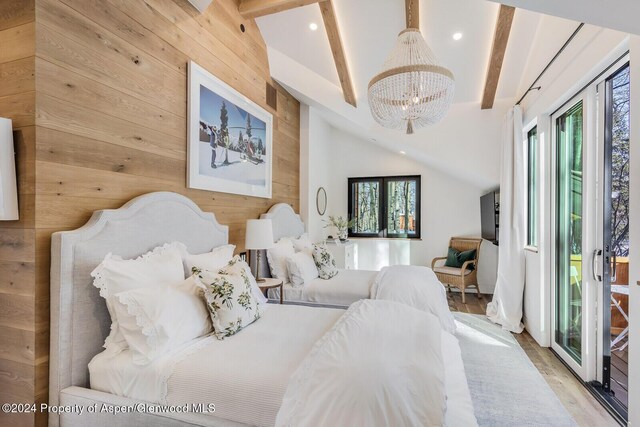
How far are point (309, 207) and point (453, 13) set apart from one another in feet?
9.90

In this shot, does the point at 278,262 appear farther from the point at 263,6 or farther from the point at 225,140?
the point at 263,6

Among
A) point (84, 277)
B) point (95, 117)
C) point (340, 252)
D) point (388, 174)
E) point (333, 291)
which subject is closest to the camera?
point (84, 277)

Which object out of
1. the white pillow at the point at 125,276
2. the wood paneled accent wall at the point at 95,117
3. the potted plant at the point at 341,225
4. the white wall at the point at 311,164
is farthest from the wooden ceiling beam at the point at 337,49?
the white pillow at the point at 125,276

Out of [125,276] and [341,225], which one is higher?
[341,225]

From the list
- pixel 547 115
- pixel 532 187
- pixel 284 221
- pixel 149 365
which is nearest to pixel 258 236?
pixel 284 221

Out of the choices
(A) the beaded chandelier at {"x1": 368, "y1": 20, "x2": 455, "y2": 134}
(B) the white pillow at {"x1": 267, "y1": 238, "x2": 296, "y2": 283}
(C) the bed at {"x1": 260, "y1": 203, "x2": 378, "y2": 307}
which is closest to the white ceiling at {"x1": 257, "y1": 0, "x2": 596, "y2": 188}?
(A) the beaded chandelier at {"x1": 368, "y1": 20, "x2": 455, "y2": 134}

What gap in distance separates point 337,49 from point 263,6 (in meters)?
0.98

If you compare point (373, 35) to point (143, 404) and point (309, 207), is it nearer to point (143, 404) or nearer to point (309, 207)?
point (309, 207)

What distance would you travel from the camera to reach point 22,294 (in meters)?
1.55

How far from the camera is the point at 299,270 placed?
319 cm

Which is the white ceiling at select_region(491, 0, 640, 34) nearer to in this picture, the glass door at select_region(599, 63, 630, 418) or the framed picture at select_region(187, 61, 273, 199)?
the glass door at select_region(599, 63, 630, 418)

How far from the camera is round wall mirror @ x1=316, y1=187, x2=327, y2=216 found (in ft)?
17.5

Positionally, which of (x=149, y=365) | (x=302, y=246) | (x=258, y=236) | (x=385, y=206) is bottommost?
(x=149, y=365)

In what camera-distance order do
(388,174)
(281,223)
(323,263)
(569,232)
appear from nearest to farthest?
(569,232)
(323,263)
(281,223)
(388,174)
